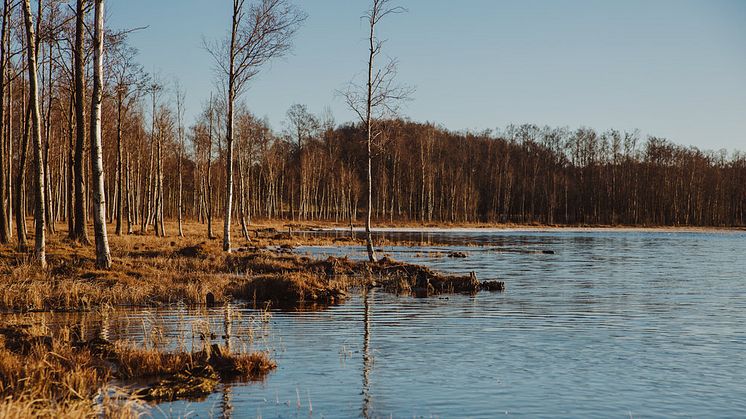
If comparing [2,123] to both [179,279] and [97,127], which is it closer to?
[97,127]

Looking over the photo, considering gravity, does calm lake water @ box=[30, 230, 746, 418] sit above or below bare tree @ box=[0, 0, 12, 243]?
below

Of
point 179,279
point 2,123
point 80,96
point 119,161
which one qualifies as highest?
point 80,96

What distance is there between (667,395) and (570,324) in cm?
709

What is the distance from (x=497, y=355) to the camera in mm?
13828

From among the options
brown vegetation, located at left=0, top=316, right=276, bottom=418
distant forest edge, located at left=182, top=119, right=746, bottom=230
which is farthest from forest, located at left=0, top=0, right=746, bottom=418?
distant forest edge, located at left=182, top=119, right=746, bottom=230

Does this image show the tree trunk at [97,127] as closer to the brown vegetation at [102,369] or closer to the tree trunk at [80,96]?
the tree trunk at [80,96]

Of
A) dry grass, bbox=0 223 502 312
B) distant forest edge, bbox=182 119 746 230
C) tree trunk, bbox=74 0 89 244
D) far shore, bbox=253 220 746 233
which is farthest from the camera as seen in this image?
distant forest edge, bbox=182 119 746 230

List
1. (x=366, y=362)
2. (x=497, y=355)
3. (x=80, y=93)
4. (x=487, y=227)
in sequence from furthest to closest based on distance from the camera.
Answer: (x=487, y=227) → (x=80, y=93) → (x=497, y=355) → (x=366, y=362)

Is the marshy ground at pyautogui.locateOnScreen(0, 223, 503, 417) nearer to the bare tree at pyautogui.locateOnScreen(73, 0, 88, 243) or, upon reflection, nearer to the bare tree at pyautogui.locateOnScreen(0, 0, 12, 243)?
the bare tree at pyautogui.locateOnScreen(0, 0, 12, 243)

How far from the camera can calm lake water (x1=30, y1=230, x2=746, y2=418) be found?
10250 millimetres

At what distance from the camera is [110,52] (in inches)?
1388

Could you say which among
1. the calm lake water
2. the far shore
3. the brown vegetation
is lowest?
the calm lake water

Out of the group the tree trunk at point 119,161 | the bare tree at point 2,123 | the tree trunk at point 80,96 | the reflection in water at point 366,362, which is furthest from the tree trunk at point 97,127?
the tree trunk at point 119,161

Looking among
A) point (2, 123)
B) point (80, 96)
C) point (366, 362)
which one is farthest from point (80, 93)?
point (366, 362)
